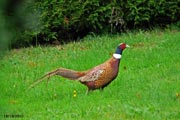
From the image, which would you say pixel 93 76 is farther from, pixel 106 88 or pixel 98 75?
pixel 106 88

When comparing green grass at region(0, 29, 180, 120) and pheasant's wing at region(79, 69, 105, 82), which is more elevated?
pheasant's wing at region(79, 69, 105, 82)

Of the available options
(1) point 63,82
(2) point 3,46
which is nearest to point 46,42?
(1) point 63,82

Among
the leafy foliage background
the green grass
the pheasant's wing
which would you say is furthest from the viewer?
the leafy foliage background

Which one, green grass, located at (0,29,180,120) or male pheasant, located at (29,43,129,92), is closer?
green grass, located at (0,29,180,120)

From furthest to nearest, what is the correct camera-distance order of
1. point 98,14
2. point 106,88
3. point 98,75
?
point 98,14 → point 106,88 → point 98,75

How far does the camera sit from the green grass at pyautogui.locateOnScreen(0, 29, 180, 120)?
7266 millimetres

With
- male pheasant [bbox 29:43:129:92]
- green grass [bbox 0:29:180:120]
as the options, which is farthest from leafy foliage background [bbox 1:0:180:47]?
male pheasant [bbox 29:43:129:92]

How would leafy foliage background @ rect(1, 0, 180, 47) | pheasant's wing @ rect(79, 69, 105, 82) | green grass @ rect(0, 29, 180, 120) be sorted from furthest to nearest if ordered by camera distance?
leafy foliage background @ rect(1, 0, 180, 47), pheasant's wing @ rect(79, 69, 105, 82), green grass @ rect(0, 29, 180, 120)

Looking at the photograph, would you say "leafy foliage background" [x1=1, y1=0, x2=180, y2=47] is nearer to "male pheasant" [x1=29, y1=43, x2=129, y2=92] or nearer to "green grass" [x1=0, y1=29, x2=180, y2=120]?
"green grass" [x1=0, y1=29, x2=180, y2=120]

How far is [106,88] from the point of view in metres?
8.72

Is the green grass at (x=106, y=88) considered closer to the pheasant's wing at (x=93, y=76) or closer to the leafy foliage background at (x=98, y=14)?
the pheasant's wing at (x=93, y=76)

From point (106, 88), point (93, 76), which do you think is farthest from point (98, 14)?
point (93, 76)

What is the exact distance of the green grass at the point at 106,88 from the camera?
727 cm

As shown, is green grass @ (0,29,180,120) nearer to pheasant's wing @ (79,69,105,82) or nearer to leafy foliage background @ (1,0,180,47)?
pheasant's wing @ (79,69,105,82)
